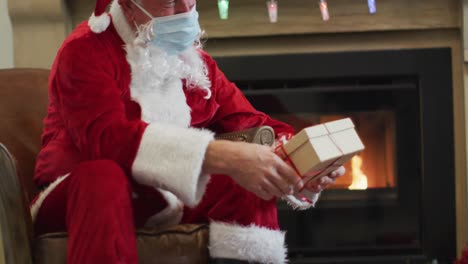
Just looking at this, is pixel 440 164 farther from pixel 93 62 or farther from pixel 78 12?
pixel 93 62

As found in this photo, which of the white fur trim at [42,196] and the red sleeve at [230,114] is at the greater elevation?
the red sleeve at [230,114]

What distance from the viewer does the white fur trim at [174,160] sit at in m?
1.29

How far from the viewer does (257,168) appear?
125 centimetres

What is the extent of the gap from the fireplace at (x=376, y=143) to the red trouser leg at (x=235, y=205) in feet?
3.61

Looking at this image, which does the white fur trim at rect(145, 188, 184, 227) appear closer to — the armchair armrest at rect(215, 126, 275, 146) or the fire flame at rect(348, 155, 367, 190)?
the armchair armrest at rect(215, 126, 275, 146)

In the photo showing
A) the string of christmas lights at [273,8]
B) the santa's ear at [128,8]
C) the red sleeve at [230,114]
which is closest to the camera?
the santa's ear at [128,8]

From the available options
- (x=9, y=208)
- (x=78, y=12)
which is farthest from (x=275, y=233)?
(x=78, y=12)

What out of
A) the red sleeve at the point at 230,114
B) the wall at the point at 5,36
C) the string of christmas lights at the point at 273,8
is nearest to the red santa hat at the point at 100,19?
the red sleeve at the point at 230,114

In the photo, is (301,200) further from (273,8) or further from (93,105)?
(273,8)

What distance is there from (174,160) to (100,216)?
156mm

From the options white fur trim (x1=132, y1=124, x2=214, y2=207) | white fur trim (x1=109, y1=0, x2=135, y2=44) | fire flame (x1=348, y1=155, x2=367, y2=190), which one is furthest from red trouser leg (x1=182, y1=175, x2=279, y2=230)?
fire flame (x1=348, y1=155, x2=367, y2=190)

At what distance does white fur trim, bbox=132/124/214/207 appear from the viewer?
1.29 m

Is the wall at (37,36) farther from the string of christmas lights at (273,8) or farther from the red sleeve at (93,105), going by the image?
the red sleeve at (93,105)

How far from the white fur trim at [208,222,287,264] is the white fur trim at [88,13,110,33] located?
0.45 metres
